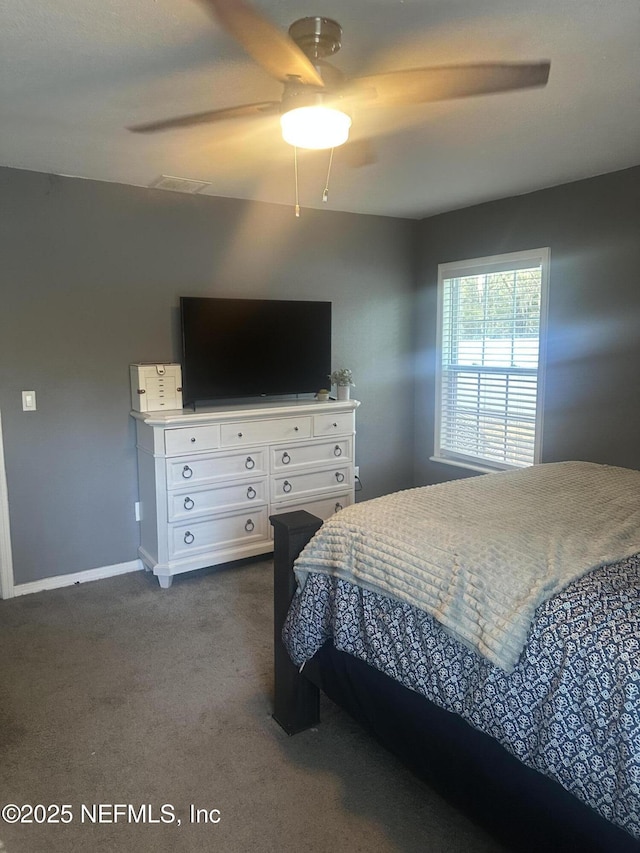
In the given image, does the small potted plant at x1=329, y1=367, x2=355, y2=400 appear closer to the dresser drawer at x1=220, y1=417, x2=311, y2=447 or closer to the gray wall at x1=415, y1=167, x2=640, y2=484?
the dresser drawer at x1=220, y1=417, x2=311, y2=447

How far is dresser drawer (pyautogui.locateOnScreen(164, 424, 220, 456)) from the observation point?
11.2ft

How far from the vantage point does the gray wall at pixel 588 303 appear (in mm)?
3420

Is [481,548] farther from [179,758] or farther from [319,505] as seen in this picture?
[319,505]

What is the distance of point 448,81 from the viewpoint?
172cm

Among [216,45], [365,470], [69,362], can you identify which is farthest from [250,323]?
[216,45]

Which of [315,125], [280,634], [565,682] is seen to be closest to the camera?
[565,682]

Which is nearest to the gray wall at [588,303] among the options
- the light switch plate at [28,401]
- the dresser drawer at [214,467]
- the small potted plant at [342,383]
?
the small potted plant at [342,383]

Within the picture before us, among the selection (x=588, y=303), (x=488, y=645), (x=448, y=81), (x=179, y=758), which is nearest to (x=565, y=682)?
(x=488, y=645)

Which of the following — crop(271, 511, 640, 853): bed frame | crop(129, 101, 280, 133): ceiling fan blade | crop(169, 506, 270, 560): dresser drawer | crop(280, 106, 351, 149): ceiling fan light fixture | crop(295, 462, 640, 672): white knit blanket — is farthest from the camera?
crop(169, 506, 270, 560): dresser drawer

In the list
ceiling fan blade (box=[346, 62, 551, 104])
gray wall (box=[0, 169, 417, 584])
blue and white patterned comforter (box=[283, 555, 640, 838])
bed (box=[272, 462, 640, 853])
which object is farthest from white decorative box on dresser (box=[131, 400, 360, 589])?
ceiling fan blade (box=[346, 62, 551, 104])

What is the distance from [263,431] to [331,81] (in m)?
2.28

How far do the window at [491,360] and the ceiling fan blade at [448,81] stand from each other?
7.52 feet

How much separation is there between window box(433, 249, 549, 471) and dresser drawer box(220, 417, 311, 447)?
1.34 metres

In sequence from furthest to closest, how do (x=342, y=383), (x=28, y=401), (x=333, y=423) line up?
(x=342, y=383), (x=333, y=423), (x=28, y=401)
